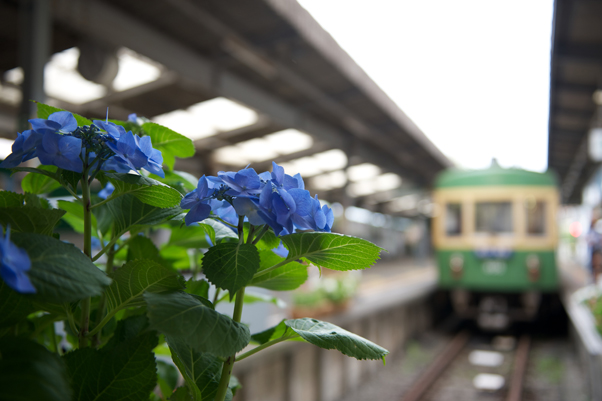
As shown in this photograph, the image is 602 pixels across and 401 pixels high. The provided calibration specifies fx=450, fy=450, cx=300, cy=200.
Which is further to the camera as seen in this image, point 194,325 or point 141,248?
point 141,248

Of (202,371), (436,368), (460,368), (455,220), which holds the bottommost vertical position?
(460,368)

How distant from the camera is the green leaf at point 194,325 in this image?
1.46 feet

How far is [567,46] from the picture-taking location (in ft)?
16.8

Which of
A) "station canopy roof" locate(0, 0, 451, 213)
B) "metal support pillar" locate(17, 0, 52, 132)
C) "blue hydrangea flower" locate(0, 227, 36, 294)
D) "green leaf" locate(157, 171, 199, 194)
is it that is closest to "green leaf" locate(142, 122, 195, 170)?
"green leaf" locate(157, 171, 199, 194)

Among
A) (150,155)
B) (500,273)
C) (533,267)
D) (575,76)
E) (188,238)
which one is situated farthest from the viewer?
(500,273)

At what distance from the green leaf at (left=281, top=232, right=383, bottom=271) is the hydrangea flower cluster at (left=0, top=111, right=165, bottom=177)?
21 cm

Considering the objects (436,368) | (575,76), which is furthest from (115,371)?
(575,76)

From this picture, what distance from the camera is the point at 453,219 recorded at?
7.47 m

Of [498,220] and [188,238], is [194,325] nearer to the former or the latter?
[188,238]

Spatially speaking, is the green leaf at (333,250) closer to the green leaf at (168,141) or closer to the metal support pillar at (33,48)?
the green leaf at (168,141)

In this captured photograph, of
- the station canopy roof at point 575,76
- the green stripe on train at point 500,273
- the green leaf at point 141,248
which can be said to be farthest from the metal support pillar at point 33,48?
the green stripe on train at point 500,273

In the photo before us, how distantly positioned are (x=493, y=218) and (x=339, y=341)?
7.29m

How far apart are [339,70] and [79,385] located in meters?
4.66

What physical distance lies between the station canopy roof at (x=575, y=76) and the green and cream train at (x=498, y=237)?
126cm
